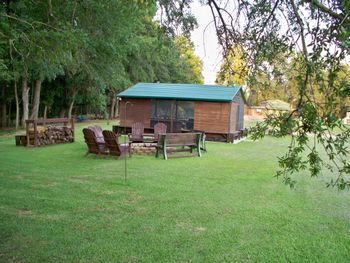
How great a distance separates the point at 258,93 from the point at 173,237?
7.99ft

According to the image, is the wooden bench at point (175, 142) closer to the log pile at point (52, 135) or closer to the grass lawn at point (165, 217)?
the grass lawn at point (165, 217)

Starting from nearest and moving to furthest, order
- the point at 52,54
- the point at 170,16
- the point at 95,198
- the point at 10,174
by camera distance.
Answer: the point at 170,16 → the point at 52,54 → the point at 95,198 → the point at 10,174

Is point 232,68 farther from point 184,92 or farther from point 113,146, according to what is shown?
point 184,92

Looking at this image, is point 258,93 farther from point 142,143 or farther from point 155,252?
point 142,143

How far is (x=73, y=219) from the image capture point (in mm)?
5504

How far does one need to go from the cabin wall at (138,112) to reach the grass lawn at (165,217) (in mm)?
12752

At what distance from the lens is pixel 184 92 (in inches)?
885

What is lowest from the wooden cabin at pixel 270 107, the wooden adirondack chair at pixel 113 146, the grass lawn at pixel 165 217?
the grass lawn at pixel 165 217

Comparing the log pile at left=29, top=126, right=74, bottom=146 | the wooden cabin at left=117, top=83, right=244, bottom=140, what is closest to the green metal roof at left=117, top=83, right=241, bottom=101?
the wooden cabin at left=117, top=83, right=244, bottom=140

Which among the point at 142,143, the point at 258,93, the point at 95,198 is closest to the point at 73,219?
the point at 95,198

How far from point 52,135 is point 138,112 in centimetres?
772

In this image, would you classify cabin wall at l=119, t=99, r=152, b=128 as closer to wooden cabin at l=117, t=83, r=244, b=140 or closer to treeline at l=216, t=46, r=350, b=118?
wooden cabin at l=117, t=83, r=244, b=140

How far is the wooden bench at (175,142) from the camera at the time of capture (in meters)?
12.9

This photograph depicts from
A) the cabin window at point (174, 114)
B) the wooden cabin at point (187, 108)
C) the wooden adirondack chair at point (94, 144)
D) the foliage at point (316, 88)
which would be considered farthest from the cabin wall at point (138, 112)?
the foliage at point (316, 88)
